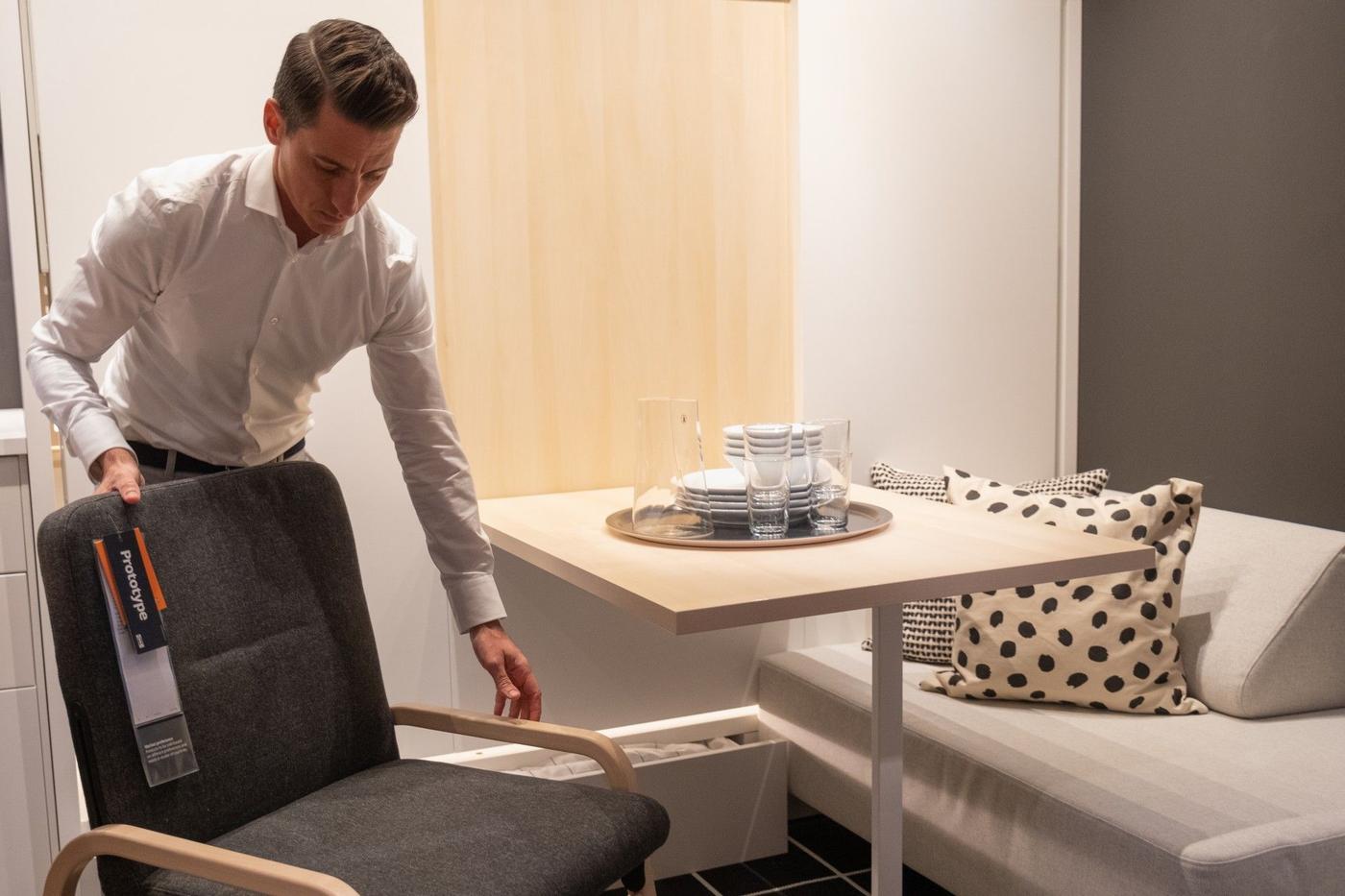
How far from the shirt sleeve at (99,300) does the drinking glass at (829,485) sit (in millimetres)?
1070

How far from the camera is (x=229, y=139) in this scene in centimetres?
238

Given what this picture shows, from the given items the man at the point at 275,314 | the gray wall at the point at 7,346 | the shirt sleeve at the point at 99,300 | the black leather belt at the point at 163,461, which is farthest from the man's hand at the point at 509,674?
the gray wall at the point at 7,346

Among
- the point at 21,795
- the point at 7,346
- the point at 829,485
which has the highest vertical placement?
the point at 7,346

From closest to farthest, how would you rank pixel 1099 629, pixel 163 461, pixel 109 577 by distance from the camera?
1. pixel 109 577
2. pixel 163 461
3. pixel 1099 629

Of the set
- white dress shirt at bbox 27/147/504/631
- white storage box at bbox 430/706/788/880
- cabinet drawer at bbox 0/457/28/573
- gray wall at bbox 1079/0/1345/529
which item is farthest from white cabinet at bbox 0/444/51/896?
gray wall at bbox 1079/0/1345/529

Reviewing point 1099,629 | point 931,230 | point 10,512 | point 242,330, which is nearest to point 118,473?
Answer: point 242,330

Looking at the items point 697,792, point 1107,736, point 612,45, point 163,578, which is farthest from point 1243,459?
point 163,578

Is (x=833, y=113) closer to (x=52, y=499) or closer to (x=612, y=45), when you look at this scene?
(x=612, y=45)

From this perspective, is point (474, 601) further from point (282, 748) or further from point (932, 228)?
point (932, 228)

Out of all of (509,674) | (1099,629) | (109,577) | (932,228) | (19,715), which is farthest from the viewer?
(932,228)

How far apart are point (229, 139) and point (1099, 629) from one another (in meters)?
1.90

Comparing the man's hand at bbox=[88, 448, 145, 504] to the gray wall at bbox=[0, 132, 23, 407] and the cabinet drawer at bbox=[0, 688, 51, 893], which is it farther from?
Answer: the gray wall at bbox=[0, 132, 23, 407]

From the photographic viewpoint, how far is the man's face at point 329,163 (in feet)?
5.13

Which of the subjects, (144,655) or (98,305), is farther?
(98,305)
